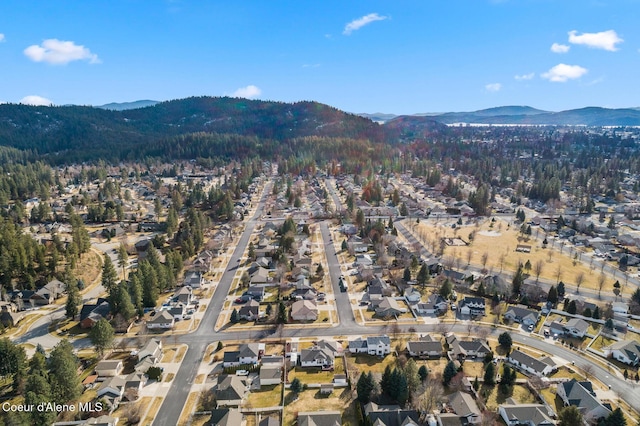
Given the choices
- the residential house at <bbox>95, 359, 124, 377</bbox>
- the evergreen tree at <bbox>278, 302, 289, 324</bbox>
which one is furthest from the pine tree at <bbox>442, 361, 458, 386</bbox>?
the residential house at <bbox>95, 359, 124, 377</bbox>

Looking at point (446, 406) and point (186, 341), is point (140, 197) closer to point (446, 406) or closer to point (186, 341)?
point (186, 341)

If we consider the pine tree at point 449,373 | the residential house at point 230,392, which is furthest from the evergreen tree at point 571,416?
the residential house at point 230,392

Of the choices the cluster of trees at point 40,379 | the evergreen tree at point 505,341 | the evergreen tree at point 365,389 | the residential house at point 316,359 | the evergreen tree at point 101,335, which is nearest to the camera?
the cluster of trees at point 40,379

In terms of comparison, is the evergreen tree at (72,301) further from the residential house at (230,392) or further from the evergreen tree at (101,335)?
the residential house at (230,392)

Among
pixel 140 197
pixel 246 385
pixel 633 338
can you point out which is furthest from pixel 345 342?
pixel 140 197

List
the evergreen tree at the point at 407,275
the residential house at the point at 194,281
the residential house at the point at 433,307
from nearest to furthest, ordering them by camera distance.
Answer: the residential house at the point at 433,307, the residential house at the point at 194,281, the evergreen tree at the point at 407,275
